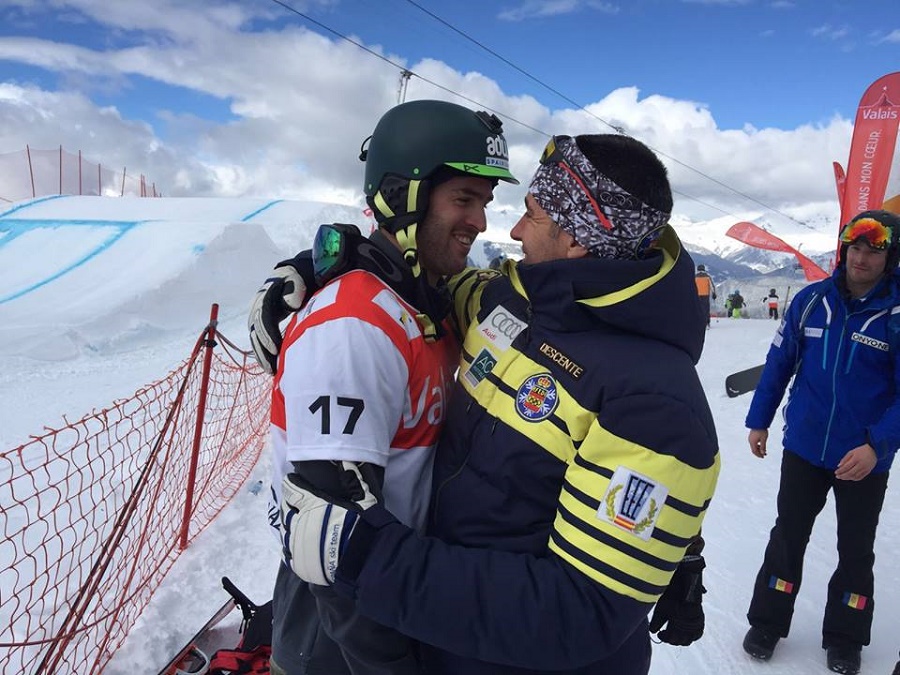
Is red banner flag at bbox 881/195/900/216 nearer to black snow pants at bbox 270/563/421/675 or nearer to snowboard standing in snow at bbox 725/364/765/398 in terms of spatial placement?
snowboard standing in snow at bbox 725/364/765/398

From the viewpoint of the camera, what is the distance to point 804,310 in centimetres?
335

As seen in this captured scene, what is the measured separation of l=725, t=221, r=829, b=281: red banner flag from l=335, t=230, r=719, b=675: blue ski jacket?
21761 millimetres

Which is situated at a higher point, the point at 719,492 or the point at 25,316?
the point at 719,492

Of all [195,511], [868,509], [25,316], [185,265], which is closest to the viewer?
[868,509]

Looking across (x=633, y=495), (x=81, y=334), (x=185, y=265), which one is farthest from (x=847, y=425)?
(x=185, y=265)

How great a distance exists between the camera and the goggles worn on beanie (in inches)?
63.3

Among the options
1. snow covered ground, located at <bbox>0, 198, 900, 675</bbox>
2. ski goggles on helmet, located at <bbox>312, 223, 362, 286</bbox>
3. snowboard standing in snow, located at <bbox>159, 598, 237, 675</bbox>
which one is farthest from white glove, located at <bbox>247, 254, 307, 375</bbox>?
snow covered ground, located at <bbox>0, 198, 900, 675</bbox>

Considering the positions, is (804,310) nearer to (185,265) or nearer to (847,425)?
(847,425)

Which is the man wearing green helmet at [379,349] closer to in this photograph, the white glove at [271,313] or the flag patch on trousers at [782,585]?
the white glove at [271,313]

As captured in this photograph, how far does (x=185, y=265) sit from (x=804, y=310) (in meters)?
15.6

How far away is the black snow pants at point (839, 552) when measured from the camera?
3.19 metres

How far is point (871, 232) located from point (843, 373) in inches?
28.8

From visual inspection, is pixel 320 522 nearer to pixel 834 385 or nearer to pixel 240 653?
pixel 240 653

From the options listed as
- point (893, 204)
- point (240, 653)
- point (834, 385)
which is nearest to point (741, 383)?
point (893, 204)
